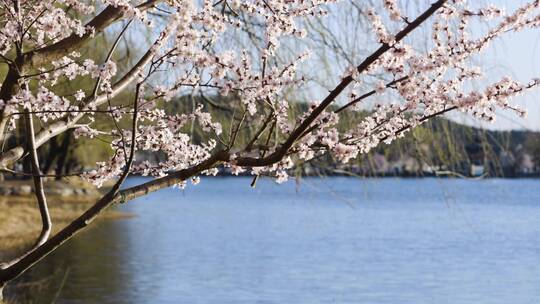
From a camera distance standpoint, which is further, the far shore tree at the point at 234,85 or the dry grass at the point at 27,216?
the dry grass at the point at 27,216

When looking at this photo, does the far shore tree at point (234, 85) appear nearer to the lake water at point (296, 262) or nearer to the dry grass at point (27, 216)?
the lake water at point (296, 262)

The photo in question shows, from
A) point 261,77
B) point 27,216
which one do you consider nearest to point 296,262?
point 27,216

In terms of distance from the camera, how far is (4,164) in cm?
600

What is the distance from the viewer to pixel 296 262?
2486 cm

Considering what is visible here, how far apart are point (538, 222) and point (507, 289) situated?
90.4ft

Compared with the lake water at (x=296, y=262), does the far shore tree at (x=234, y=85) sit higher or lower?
higher

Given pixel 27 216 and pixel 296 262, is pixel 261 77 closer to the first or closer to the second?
pixel 296 262

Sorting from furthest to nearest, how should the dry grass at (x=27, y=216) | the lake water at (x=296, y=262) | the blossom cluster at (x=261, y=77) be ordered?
1. the dry grass at (x=27, y=216)
2. the lake water at (x=296, y=262)
3. the blossom cluster at (x=261, y=77)

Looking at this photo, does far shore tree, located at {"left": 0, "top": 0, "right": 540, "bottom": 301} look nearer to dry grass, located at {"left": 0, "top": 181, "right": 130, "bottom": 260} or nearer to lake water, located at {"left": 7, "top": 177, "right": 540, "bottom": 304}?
lake water, located at {"left": 7, "top": 177, "right": 540, "bottom": 304}

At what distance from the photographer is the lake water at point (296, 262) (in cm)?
1828

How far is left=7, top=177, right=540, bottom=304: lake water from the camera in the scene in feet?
60.0

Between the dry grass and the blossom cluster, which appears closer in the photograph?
the blossom cluster

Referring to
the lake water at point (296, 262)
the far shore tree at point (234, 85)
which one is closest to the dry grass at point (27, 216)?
the lake water at point (296, 262)

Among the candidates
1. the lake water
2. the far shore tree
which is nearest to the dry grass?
the lake water
